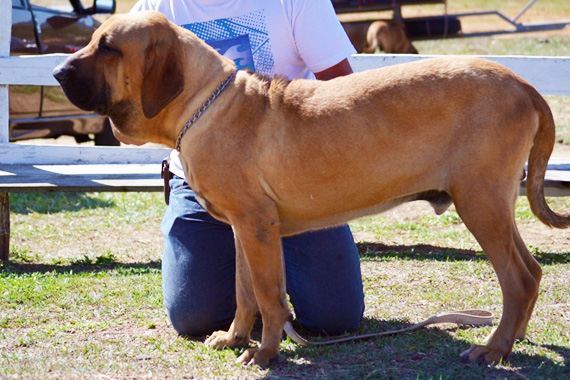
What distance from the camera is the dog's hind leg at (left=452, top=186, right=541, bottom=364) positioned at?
10.8ft

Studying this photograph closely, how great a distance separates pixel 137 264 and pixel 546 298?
278 centimetres

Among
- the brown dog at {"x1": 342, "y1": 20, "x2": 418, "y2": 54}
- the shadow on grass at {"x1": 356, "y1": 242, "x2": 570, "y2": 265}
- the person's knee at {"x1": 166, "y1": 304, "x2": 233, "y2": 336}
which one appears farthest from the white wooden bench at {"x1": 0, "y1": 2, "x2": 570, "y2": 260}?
the brown dog at {"x1": 342, "y1": 20, "x2": 418, "y2": 54}

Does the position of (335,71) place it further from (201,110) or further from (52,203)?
(52,203)

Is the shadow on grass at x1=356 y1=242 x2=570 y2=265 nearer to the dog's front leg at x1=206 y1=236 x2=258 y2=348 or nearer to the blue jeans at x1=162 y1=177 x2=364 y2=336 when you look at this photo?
the blue jeans at x1=162 y1=177 x2=364 y2=336

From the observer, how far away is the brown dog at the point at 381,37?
1571 centimetres

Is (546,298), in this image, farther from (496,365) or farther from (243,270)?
(243,270)

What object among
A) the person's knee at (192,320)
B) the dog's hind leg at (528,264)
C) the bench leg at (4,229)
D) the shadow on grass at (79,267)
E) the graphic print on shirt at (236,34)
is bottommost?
the shadow on grass at (79,267)

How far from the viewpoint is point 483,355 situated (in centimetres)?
348

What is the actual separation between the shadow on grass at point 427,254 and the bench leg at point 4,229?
8.36 ft

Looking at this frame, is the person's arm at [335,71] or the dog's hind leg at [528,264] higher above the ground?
the person's arm at [335,71]

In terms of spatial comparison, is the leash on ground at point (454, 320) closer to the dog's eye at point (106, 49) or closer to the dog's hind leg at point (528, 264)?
the dog's hind leg at point (528, 264)

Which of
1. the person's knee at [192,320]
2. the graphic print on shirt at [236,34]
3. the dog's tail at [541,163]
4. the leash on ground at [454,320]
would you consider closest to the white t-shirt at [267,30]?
the graphic print on shirt at [236,34]

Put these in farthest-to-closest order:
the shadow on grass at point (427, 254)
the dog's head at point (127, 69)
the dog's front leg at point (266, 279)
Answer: the shadow on grass at point (427, 254) < the dog's front leg at point (266, 279) < the dog's head at point (127, 69)

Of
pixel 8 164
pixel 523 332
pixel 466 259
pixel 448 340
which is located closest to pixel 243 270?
pixel 448 340
